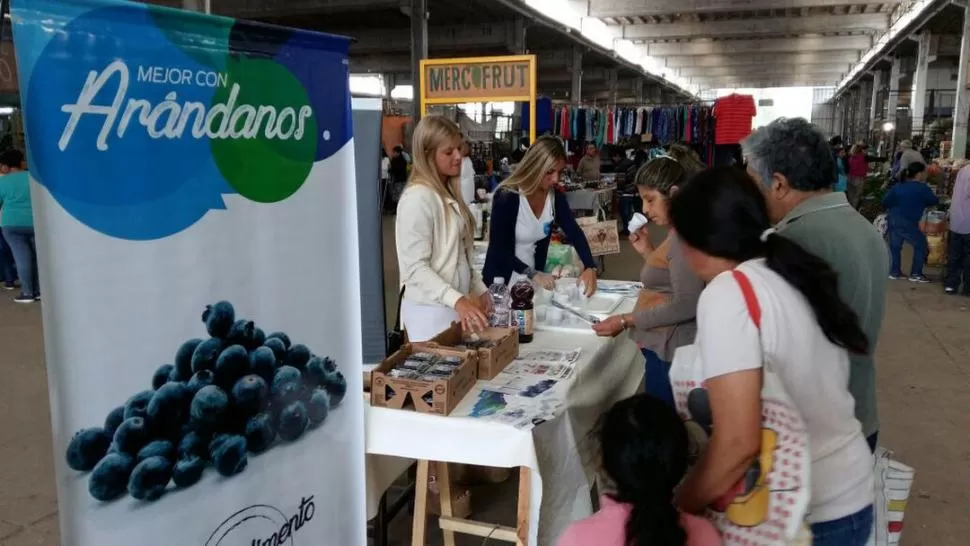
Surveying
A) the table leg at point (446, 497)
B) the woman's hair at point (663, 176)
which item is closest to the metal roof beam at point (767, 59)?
the woman's hair at point (663, 176)

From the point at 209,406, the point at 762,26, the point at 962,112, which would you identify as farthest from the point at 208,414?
the point at 762,26

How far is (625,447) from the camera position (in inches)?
52.0

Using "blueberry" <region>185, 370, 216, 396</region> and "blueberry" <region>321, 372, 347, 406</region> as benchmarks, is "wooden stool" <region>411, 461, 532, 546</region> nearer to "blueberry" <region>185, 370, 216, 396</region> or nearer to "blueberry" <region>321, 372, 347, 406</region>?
"blueberry" <region>321, 372, 347, 406</region>

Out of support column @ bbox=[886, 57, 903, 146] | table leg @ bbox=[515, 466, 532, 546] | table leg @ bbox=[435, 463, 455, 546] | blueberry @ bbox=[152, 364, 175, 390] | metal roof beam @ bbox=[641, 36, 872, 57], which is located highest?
metal roof beam @ bbox=[641, 36, 872, 57]

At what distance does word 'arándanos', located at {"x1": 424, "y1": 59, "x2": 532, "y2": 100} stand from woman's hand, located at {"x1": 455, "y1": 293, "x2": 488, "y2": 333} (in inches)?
125

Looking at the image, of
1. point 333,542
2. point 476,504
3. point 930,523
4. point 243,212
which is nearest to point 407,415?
point 333,542

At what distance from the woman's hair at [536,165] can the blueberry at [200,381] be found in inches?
81.6

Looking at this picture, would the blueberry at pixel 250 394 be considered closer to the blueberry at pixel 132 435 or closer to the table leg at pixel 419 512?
the blueberry at pixel 132 435

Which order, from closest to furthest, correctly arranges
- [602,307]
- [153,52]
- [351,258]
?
[153,52]
[351,258]
[602,307]

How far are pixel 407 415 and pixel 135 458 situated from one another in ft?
2.40

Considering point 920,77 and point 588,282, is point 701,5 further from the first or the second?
point 588,282

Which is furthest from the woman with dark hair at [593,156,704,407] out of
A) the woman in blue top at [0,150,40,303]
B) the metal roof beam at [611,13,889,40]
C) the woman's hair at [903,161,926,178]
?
the metal roof beam at [611,13,889,40]

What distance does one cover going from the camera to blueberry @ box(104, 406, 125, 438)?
50.7 inches

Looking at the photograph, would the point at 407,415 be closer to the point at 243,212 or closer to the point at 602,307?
the point at 243,212
